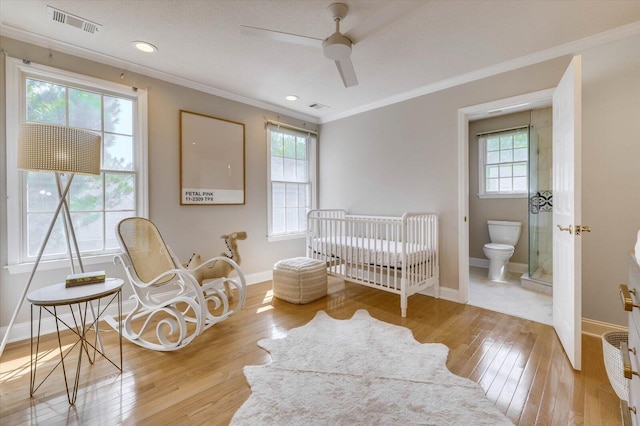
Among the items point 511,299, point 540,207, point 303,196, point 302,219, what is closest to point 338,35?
point 303,196

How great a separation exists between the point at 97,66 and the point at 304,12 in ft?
6.64

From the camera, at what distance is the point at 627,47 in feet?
6.87

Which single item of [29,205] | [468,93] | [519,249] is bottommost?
[519,249]

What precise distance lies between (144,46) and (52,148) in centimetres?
120

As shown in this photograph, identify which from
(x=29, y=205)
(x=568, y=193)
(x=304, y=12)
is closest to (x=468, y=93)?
(x=568, y=193)

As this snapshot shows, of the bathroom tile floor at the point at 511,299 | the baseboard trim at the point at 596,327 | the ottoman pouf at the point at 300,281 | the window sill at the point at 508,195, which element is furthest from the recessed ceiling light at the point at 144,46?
the window sill at the point at 508,195

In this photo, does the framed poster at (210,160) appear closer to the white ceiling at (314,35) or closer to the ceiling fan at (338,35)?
the white ceiling at (314,35)

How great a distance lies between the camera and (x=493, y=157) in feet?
14.5

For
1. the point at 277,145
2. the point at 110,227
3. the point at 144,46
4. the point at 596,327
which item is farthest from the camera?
the point at 277,145

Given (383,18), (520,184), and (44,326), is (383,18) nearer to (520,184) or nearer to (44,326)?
(44,326)

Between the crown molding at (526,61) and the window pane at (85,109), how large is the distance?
3056 millimetres

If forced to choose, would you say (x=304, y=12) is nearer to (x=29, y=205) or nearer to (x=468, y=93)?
(x=468, y=93)

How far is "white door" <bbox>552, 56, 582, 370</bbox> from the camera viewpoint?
1718mm

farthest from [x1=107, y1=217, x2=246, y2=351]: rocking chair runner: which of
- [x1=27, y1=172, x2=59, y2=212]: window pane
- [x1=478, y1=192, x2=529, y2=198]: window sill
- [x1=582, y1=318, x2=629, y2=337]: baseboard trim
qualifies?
[x1=478, y1=192, x2=529, y2=198]: window sill
